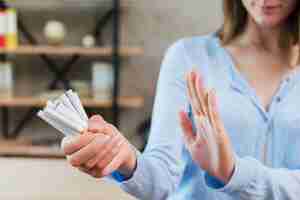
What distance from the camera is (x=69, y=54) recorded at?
134 inches

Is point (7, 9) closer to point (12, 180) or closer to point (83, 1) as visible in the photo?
point (83, 1)

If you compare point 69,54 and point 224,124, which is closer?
point 224,124

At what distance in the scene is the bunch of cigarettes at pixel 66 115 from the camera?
731mm

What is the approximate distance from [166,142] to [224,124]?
0.10 m

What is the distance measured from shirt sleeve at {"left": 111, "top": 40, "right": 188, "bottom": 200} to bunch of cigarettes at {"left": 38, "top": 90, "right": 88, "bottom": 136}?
19 cm

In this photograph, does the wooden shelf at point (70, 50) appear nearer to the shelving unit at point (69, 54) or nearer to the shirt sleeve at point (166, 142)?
the shelving unit at point (69, 54)

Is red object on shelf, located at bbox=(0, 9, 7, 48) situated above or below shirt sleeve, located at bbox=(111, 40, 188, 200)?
below

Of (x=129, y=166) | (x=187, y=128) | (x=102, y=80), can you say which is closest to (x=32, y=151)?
(x=102, y=80)

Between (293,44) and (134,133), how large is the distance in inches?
94.5

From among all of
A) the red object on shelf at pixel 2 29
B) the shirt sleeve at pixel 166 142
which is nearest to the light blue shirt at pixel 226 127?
the shirt sleeve at pixel 166 142

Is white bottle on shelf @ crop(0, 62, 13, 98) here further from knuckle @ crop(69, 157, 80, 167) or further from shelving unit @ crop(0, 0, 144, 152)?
knuckle @ crop(69, 157, 80, 167)

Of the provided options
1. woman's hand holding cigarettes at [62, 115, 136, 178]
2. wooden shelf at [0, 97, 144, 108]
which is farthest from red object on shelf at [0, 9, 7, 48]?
woman's hand holding cigarettes at [62, 115, 136, 178]

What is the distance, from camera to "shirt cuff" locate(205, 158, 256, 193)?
836 millimetres

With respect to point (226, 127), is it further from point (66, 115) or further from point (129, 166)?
point (66, 115)
